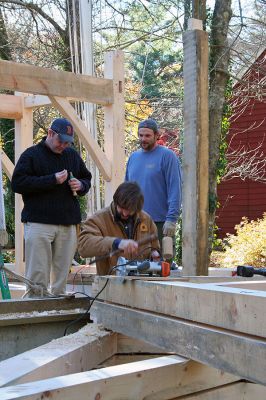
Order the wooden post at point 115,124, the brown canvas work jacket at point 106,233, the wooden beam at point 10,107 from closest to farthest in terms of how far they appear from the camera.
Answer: the brown canvas work jacket at point 106,233 → the wooden post at point 115,124 → the wooden beam at point 10,107

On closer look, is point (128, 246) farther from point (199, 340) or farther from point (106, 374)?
point (106, 374)

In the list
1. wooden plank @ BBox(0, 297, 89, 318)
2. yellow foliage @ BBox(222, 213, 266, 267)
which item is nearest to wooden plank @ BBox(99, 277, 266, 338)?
wooden plank @ BBox(0, 297, 89, 318)

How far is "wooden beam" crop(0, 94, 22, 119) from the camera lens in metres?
6.97

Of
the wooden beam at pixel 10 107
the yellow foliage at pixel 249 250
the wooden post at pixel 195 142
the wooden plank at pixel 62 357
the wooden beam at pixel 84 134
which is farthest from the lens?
the yellow foliage at pixel 249 250

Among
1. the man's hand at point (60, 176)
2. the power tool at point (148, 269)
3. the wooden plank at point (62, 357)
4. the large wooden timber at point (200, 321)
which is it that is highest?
the man's hand at point (60, 176)

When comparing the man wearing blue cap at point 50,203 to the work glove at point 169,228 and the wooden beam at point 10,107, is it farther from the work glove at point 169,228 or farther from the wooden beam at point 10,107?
the wooden beam at point 10,107

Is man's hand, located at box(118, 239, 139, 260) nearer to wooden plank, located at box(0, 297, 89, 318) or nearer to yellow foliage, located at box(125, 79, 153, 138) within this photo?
wooden plank, located at box(0, 297, 89, 318)

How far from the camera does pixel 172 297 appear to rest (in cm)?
230

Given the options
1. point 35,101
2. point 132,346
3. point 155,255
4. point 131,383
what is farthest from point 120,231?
point 35,101

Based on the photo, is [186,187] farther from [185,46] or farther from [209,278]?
[185,46]

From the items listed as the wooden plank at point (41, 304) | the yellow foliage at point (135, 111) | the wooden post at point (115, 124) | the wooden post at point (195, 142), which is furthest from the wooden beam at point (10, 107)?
the yellow foliage at point (135, 111)

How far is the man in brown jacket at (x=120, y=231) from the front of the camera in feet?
12.0

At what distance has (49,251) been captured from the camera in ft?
15.6

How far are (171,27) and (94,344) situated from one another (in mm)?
12383
